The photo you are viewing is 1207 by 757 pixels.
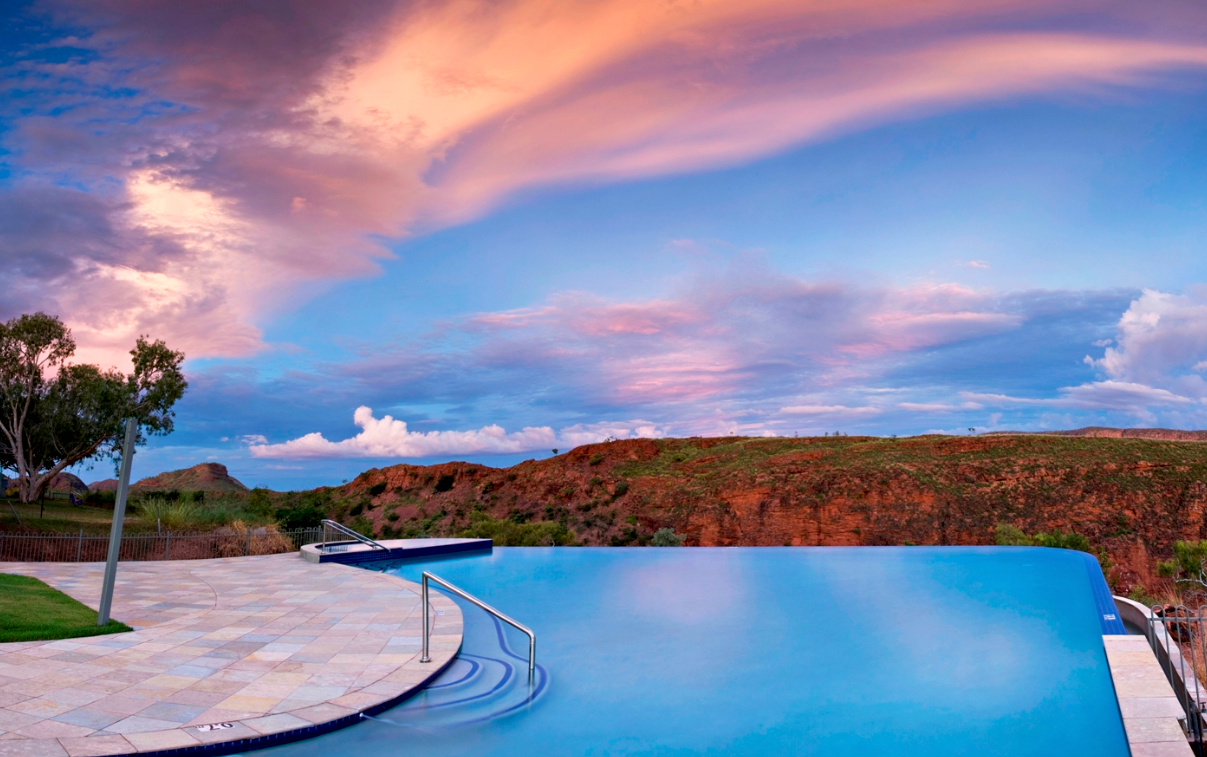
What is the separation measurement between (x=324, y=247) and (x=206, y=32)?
16.8ft

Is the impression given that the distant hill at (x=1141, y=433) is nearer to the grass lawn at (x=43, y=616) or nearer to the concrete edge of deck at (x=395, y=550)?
A: the concrete edge of deck at (x=395, y=550)

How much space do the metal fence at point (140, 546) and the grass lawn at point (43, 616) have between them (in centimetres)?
452

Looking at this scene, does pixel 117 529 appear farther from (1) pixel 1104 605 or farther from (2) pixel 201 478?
(2) pixel 201 478

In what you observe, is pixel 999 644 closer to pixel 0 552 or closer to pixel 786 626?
pixel 786 626

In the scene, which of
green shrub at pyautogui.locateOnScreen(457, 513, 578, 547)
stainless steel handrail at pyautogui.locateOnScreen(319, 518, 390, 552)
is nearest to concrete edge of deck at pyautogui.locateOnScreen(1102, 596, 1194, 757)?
stainless steel handrail at pyautogui.locateOnScreen(319, 518, 390, 552)

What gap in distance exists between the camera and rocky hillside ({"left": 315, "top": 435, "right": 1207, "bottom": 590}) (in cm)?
2591

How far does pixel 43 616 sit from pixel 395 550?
7.85 m

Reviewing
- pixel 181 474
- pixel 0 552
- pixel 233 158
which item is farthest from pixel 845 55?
pixel 181 474

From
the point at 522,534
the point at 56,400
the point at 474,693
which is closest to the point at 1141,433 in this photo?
the point at 522,534

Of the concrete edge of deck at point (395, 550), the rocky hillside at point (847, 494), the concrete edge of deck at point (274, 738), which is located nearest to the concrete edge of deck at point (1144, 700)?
the concrete edge of deck at point (274, 738)

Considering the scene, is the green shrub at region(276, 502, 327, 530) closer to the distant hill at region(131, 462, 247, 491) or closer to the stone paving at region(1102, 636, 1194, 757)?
the stone paving at region(1102, 636, 1194, 757)

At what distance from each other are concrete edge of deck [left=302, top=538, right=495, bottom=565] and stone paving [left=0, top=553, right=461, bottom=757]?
3.50 meters

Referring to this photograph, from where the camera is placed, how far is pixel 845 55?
1389 centimetres

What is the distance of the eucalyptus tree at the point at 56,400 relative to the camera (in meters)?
23.6
